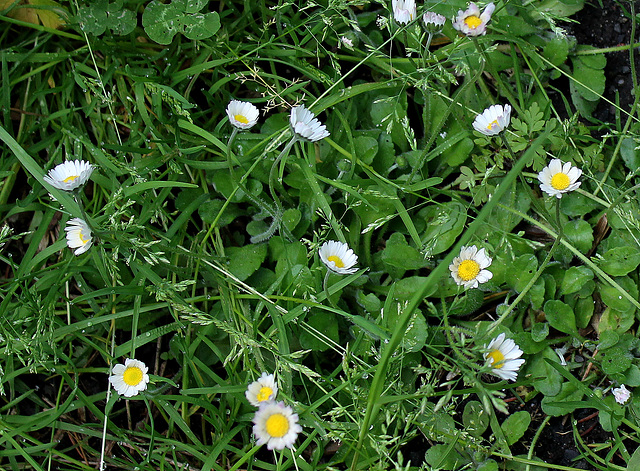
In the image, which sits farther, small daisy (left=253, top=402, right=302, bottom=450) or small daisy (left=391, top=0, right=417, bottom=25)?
small daisy (left=391, top=0, right=417, bottom=25)

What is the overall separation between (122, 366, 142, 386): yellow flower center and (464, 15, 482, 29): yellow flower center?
1407mm

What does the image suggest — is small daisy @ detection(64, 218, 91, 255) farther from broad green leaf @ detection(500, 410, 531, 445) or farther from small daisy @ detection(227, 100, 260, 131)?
broad green leaf @ detection(500, 410, 531, 445)

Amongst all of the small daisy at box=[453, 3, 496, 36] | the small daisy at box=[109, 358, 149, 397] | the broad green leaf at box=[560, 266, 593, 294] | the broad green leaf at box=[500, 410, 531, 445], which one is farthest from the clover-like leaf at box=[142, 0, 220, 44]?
the broad green leaf at box=[500, 410, 531, 445]

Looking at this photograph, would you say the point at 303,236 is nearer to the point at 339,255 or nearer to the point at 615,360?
the point at 339,255

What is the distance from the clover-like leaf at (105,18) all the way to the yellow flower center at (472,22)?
118 centimetres

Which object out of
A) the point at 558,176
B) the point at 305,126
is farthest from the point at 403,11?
the point at 558,176

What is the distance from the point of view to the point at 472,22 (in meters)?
1.61

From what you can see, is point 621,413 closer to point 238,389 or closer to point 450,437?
point 450,437

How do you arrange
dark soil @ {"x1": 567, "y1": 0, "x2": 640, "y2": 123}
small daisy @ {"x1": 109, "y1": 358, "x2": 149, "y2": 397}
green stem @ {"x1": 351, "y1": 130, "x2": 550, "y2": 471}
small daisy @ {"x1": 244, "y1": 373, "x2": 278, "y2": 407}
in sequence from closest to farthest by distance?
green stem @ {"x1": 351, "y1": 130, "x2": 550, "y2": 471}, small daisy @ {"x1": 244, "y1": 373, "x2": 278, "y2": 407}, small daisy @ {"x1": 109, "y1": 358, "x2": 149, "y2": 397}, dark soil @ {"x1": 567, "y1": 0, "x2": 640, "y2": 123}

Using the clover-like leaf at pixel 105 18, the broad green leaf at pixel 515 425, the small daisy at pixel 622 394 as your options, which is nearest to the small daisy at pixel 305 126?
the clover-like leaf at pixel 105 18

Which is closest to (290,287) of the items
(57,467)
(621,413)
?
(57,467)

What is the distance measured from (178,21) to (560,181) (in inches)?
55.4

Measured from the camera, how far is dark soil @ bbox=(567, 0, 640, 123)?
7.06 feet

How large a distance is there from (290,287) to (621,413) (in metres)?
1.13
